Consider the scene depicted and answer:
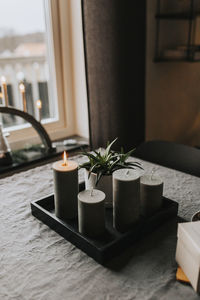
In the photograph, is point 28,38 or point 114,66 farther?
point 28,38

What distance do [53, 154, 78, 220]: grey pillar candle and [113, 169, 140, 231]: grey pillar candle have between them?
0.39 feet

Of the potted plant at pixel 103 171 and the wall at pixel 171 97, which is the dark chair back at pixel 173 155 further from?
the wall at pixel 171 97

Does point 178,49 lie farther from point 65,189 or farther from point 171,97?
point 65,189

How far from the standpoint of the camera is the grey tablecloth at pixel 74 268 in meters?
0.64

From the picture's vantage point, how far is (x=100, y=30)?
63.9 inches

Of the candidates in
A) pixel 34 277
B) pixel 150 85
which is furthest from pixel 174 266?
pixel 150 85

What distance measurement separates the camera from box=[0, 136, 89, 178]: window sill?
1.43 metres

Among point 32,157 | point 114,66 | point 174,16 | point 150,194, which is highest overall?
point 174,16

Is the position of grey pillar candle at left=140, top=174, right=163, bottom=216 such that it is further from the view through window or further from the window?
the window

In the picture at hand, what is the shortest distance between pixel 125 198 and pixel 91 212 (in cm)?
9

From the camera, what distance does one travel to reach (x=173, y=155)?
1399 millimetres

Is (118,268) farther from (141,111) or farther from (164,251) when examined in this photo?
(141,111)

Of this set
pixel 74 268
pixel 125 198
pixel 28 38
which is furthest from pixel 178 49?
pixel 74 268

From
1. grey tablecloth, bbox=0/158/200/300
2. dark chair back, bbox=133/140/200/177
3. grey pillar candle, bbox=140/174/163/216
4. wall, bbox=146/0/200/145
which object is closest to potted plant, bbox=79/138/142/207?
grey pillar candle, bbox=140/174/163/216
